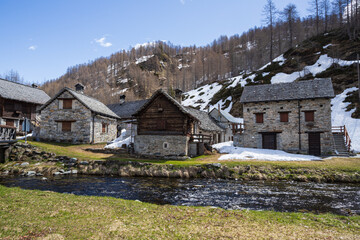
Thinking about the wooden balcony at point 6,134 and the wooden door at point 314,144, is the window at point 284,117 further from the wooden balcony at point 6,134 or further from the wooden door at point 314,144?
the wooden balcony at point 6,134

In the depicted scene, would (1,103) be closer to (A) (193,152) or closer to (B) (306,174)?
(A) (193,152)

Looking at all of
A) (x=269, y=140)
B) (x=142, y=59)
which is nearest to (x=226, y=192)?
(x=269, y=140)

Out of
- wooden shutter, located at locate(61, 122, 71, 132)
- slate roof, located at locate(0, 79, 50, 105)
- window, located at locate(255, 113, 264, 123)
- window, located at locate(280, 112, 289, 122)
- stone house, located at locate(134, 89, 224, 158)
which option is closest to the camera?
stone house, located at locate(134, 89, 224, 158)

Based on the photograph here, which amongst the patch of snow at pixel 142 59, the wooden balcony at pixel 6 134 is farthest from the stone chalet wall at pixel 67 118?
the patch of snow at pixel 142 59

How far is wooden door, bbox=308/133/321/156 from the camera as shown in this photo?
1094 inches

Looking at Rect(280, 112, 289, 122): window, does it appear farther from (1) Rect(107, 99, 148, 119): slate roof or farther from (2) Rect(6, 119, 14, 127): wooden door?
(2) Rect(6, 119, 14, 127): wooden door

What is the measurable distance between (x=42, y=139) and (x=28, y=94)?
42.4ft

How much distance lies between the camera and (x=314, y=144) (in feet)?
91.8

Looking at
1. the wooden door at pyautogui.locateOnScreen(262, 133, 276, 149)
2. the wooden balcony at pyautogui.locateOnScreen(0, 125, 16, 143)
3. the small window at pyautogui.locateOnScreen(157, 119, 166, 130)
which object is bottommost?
the wooden door at pyautogui.locateOnScreen(262, 133, 276, 149)

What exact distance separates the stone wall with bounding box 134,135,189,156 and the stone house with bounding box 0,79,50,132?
20746 millimetres

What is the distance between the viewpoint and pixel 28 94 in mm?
38469

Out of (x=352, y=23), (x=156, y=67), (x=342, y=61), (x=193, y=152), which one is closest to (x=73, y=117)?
(x=193, y=152)

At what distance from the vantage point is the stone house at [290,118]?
2777cm

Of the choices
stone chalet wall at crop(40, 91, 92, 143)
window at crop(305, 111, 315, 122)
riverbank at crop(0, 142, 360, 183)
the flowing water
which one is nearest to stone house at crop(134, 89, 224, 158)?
riverbank at crop(0, 142, 360, 183)
